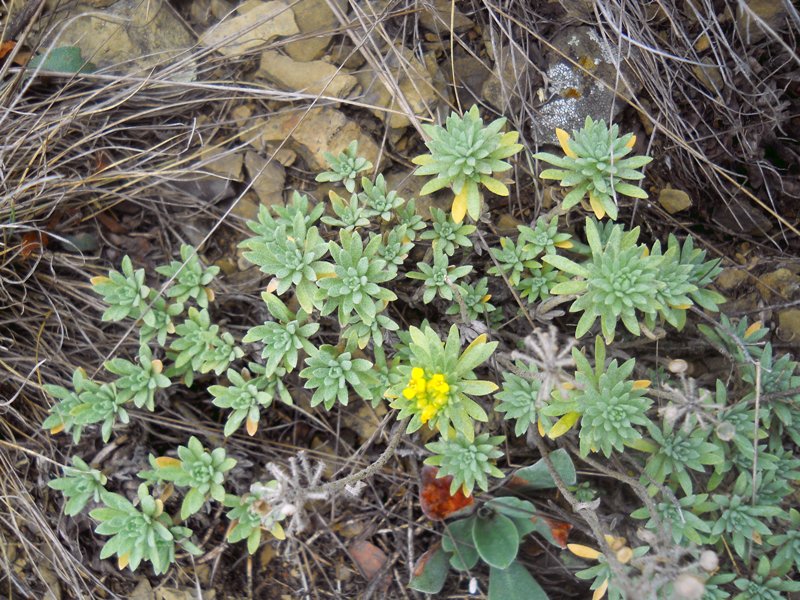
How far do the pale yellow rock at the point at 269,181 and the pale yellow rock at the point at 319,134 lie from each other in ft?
0.37

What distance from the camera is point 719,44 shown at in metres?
2.86

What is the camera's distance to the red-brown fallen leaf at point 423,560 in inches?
109

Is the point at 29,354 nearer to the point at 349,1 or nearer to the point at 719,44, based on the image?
the point at 349,1

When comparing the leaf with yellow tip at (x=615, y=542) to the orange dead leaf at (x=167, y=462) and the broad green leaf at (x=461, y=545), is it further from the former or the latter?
the orange dead leaf at (x=167, y=462)

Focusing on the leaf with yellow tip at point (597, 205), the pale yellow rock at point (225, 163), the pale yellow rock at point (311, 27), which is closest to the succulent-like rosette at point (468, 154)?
the leaf with yellow tip at point (597, 205)

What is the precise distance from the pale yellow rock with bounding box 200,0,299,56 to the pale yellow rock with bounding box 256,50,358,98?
8 cm

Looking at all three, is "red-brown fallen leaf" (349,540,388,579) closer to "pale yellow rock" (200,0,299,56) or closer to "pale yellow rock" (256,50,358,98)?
"pale yellow rock" (256,50,358,98)

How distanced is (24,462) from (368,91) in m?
2.21

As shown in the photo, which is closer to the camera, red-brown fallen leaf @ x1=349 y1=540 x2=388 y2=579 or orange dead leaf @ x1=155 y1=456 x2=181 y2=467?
orange dead leaf @ x1=155 y1=456 x2=181 y2=467

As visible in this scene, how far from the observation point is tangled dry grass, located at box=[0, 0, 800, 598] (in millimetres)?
2873

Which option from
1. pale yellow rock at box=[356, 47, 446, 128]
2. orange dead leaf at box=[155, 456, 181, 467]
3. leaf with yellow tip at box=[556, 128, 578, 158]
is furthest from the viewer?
pale yellow rock at box=[356, 47, 446, 128]

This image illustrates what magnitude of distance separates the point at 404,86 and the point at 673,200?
129 cm

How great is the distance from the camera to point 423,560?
9.21ft

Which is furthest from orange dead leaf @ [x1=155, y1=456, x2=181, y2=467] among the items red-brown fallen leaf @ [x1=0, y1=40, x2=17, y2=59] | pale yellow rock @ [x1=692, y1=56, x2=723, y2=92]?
pale yellow rock @ [x1=692, y1=56, x2=723, y2=92]
